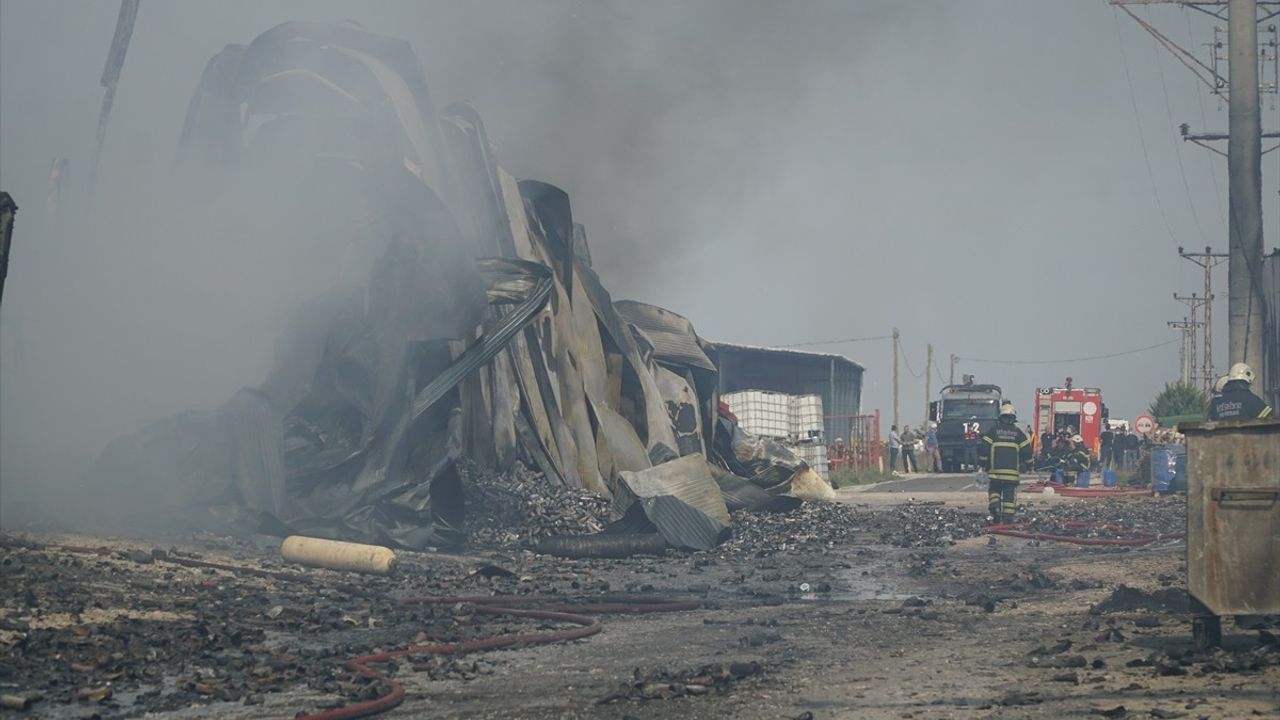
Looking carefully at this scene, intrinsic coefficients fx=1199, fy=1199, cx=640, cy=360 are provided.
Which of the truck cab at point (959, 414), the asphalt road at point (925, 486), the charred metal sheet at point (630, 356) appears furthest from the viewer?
the truck cab at point (959, 414)

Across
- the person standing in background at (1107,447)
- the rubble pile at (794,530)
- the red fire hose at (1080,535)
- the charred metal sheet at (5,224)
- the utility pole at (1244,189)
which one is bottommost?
the rubble pile at (794,530)

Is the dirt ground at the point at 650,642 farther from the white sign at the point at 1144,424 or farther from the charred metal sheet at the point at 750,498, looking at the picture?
the white sign at the point at 1144,424

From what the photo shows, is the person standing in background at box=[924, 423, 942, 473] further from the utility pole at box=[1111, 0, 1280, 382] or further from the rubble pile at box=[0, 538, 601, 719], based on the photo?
the rubble pile at box=[0, 538, 601, 719]

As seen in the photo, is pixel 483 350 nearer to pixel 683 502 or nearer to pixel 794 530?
pixel 683 502

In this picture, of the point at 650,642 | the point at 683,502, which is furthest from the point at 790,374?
the point at 650,642

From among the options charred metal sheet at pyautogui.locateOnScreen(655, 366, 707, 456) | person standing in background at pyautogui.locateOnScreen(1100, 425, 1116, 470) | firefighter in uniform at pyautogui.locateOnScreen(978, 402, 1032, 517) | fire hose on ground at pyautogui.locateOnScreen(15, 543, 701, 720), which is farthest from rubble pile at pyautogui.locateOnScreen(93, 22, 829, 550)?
person standing in background at pyautogui.locateOnScreen(1100, 425, 1116, 470)

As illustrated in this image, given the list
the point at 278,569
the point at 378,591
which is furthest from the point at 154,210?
the point at 378,591

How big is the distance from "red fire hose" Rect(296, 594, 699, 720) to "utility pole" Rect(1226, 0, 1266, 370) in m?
14.0

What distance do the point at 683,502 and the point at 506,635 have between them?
6.19 metres

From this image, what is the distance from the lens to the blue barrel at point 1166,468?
21.3 m

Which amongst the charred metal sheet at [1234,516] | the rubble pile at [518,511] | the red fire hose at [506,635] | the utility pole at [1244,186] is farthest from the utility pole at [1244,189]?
the charred metal sheet at [1234,516]

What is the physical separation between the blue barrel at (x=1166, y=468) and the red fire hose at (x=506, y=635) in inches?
615

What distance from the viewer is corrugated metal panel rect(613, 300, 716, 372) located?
2022 cm

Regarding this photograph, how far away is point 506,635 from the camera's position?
698 centimetres
